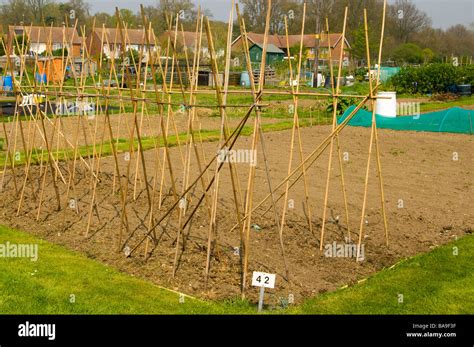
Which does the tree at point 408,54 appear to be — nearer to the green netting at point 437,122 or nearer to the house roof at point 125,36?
Answer: the house roof at point 125,36

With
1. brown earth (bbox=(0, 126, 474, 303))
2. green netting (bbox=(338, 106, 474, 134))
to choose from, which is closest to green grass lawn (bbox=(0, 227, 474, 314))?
brown earth (bbox=(0, 126, 474, 303))

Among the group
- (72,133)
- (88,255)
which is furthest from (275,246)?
(72,133)

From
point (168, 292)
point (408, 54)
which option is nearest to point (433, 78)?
→ point (408, 54)

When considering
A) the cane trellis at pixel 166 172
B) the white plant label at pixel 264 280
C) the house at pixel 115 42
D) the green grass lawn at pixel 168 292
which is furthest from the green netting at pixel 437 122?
the white plant label at pixel 264 280

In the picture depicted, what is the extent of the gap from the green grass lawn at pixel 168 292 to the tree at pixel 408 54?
54126 mm

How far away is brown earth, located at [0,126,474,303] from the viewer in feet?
24.6

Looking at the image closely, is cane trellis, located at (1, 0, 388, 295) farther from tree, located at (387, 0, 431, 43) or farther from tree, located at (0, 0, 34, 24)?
tree, located at (387, 0, 431, 43)

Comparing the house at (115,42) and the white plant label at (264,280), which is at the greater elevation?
the house at (115,42)

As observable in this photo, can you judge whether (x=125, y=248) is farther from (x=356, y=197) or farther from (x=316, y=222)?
(x=356, y=197)

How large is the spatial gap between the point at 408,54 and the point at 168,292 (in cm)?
5652

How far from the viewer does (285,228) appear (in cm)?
909

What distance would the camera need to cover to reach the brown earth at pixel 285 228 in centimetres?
749

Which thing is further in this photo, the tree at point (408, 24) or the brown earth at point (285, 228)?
the tree at point (408, 24)

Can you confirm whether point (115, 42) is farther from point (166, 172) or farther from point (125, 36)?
point (166, 172)
